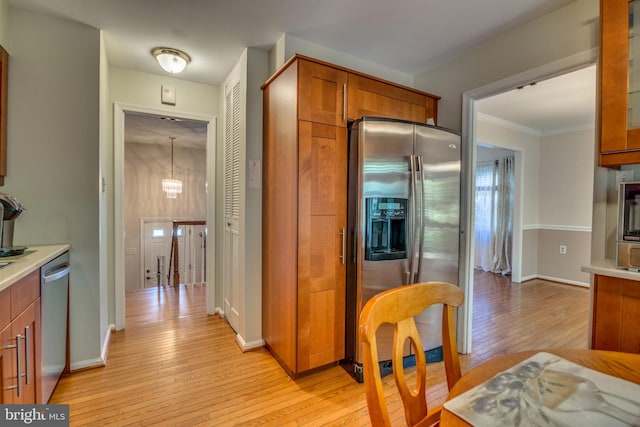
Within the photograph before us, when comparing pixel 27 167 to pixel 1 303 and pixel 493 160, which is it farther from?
pixel 493 160

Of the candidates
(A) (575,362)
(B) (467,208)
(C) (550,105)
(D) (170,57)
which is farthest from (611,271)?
(D) (170,57)

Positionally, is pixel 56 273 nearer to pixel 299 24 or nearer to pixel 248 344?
pixel 248 344

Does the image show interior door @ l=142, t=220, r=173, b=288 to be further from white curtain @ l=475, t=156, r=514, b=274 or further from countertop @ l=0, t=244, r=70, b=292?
white curtain @ l=475, t=156, r=514, b=274

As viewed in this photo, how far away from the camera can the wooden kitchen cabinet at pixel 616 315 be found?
1452mm

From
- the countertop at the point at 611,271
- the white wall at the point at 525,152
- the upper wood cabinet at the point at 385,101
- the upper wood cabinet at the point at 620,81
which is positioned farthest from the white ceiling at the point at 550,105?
the countertop at the point at 611,271

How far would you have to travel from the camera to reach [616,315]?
4.97 feet

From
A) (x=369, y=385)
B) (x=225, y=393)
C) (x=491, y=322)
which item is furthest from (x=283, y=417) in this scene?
(x=491, y=322)

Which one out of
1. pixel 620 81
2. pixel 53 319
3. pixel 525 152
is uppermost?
pixel 525 152

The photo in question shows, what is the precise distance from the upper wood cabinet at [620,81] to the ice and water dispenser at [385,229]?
44.6 inches

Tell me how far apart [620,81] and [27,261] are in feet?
10.5

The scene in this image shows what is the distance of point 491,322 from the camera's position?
3.21 meters

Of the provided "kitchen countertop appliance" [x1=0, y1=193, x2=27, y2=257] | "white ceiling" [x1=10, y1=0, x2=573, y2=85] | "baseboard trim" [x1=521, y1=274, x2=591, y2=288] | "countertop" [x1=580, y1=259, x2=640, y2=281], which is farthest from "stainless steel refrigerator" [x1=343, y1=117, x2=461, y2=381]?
"baseboard trim" [x1=521, y1=274, x2=591, y2=288]

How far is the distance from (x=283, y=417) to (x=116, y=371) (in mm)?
1373

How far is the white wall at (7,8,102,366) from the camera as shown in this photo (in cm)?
199
